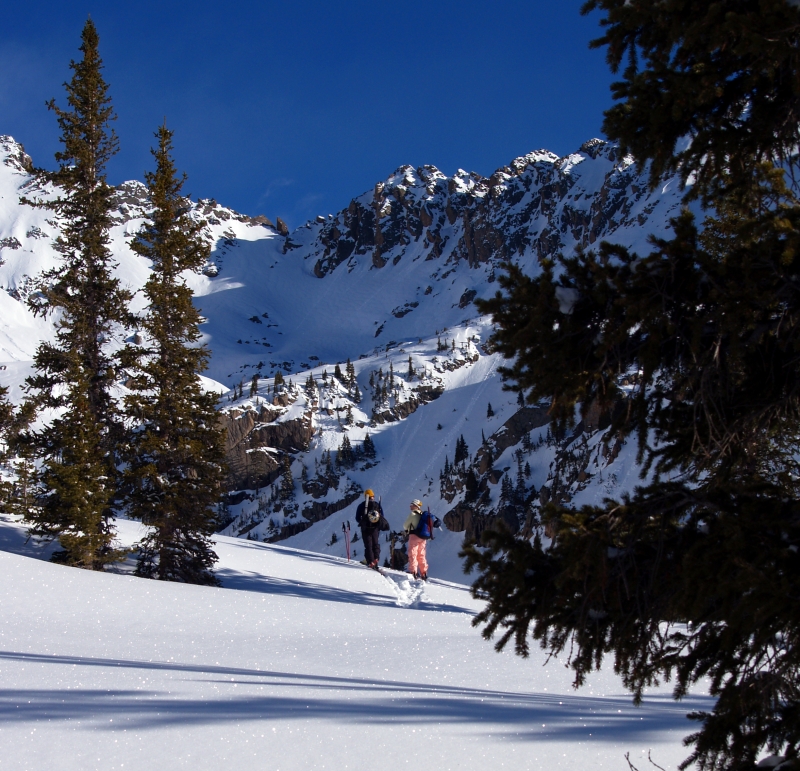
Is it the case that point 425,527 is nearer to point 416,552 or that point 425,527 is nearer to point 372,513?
point 416,552

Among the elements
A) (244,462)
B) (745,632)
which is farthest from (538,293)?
(244,462)

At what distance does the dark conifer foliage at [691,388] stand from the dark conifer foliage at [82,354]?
1047 centimetres

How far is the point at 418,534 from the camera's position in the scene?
14.9 meters

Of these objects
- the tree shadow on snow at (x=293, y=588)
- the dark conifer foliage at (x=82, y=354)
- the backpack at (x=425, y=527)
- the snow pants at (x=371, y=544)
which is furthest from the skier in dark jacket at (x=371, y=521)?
the dark conifer foliage at (x=82, y=354)

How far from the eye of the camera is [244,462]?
168 metres

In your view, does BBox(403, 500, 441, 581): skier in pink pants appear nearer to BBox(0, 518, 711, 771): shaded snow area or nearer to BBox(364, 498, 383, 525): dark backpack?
BBox(364, 498, 383, 525): dark backpack

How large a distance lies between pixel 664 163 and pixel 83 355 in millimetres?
12984

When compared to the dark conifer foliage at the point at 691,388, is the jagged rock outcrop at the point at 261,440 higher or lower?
higher

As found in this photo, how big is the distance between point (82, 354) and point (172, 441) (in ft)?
8.90

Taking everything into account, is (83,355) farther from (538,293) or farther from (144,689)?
(538,293)

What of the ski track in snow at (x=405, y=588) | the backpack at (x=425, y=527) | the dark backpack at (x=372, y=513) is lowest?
the ski track in snow at (x=405, y=588)

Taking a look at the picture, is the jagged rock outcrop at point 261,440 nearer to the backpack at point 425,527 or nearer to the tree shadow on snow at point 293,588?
the backpack at point 425,527

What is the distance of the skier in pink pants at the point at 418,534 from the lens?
1492cm

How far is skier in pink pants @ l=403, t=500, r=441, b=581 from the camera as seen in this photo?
14922 millimetres
